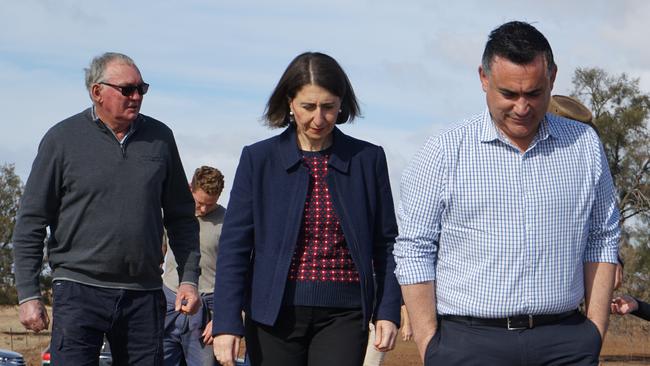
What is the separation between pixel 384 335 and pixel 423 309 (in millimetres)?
922

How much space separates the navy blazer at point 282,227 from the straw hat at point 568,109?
1342mm

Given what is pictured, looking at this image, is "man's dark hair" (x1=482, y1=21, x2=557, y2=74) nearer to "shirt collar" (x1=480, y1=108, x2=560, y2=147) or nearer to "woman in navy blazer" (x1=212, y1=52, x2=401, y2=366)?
"shirt collar" (x1=480, y1=108, x2=560, y2=147)

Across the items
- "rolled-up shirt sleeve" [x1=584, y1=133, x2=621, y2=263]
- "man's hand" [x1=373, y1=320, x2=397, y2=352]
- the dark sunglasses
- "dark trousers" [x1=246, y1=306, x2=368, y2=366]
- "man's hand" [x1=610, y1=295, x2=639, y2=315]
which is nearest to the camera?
"rolled-up shirt sleeve" [x1=584, y1=133, x2=621, y2=263]

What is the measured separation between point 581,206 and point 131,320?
114 inches

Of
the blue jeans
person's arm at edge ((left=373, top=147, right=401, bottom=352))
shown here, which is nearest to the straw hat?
person's arm at edge ((left=373, top=147, right=401, bottom=352))

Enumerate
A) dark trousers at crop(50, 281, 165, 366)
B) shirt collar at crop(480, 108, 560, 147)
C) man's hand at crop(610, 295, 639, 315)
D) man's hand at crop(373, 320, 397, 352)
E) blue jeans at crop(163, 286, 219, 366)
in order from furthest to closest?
blue jeans at crop(163, 286, 219, 366) → dark trousers at crop(50, 281, 165, 366) → man's hand at crop(610, 295, 639, 315) → man's hand at crop(373, 320, 397, 352) → shirt collar at crop(480, 108, 560, 147)

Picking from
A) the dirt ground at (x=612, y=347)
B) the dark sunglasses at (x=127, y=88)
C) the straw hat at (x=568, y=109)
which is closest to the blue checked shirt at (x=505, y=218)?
the straw hat at (x=568, y=109)

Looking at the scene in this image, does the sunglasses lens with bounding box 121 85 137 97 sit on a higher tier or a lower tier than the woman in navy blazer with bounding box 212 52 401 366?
higher

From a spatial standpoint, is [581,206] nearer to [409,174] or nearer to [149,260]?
[409,174]

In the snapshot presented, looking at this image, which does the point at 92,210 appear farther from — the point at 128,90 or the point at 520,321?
the point at 520,321

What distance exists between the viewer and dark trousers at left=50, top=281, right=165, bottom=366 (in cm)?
704

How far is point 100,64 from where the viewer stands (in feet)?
24.2

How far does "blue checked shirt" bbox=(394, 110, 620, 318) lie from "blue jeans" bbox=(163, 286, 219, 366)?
5311 mm

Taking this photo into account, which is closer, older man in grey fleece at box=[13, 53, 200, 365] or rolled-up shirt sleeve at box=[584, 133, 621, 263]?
rolled-up shirt sleeve at box=[584, 133, 621, 263]
